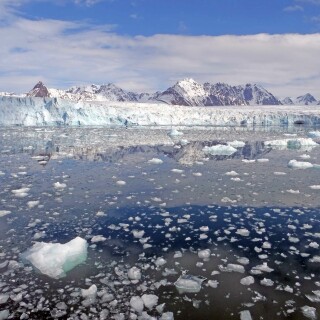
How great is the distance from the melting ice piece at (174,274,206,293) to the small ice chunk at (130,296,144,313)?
58 cm

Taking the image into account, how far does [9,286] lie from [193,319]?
2483mm

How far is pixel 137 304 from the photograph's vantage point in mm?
4297

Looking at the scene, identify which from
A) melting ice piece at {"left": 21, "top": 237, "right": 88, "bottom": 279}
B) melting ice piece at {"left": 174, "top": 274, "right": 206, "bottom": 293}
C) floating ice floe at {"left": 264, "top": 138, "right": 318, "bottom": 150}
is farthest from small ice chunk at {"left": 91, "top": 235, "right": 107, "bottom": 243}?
floating ice floe at {"left": 264, "top": 138, "right": 318, "bottom": 150}

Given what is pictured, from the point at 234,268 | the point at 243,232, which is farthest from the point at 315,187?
the point at 234,268

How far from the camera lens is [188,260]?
5.50 meters

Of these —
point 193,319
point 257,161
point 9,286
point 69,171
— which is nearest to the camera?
point 193,319

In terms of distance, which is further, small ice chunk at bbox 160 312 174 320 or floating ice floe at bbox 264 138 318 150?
floating ice floe at bbox 264 138 318 150

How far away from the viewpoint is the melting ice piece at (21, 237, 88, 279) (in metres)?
5.14

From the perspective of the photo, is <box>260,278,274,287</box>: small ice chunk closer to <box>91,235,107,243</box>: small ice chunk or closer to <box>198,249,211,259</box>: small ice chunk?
<box>198,249,211,259</box>: small ice chunk

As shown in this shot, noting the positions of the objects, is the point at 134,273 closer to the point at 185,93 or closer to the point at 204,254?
the point at 204,254

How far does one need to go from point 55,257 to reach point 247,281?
281 centimetres

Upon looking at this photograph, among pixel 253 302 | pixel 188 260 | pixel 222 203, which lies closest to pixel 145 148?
pixel 222 203

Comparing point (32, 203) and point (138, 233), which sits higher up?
point (32, 203)

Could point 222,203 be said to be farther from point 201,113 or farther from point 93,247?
point 201,113
